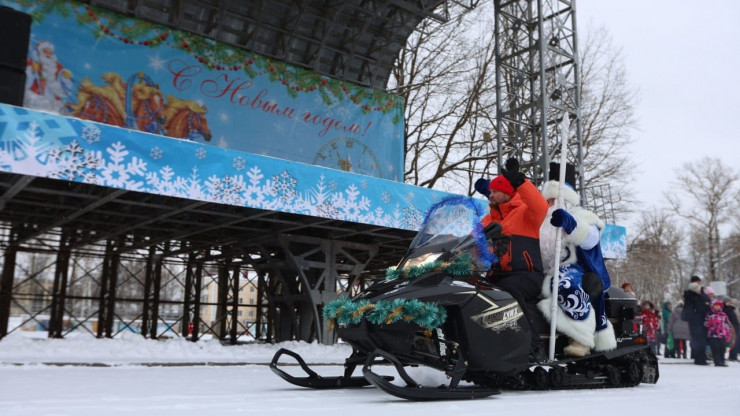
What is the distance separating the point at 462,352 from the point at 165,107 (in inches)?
401

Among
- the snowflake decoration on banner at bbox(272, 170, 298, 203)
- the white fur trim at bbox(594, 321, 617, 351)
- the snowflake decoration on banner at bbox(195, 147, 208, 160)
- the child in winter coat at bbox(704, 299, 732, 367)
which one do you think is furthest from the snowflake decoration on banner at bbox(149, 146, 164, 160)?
the child in winter coat at bbox(704, 299, 732, 367)

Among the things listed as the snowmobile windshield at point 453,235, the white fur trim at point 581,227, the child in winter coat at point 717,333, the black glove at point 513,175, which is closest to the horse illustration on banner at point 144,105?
the snowmobile windshield at point 453,235

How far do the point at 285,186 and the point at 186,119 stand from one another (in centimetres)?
534

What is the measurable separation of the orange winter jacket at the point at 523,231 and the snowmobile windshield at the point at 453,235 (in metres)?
0.35

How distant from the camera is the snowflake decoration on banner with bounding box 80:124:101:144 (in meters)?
6.92

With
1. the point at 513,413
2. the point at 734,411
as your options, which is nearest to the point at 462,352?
the point at 513,413

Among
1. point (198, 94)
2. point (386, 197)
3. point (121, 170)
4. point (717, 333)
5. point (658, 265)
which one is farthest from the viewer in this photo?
point (658, 265)

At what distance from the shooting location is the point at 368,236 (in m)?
12.9

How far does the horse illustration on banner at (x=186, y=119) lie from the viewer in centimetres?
1253

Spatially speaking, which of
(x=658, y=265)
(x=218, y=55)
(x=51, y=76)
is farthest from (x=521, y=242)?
(x=658, y=265)

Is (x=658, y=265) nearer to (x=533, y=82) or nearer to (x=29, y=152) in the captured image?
Result: (x=533, y=82)

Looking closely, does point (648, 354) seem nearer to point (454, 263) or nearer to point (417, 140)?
point (454, 263)

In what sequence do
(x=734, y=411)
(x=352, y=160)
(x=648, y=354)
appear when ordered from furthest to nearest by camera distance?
(x=352, y=160) → (x=648, y=354) → (x=734, y=411)

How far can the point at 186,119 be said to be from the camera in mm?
12750
